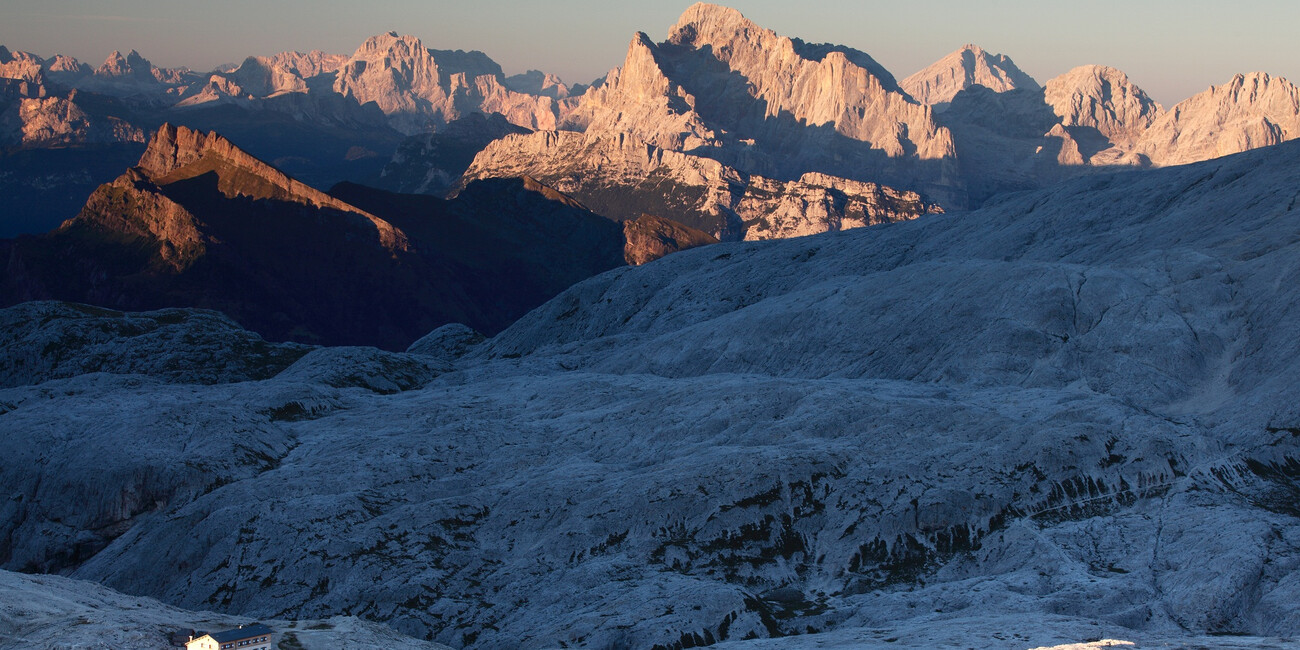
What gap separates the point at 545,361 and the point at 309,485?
83.0 m

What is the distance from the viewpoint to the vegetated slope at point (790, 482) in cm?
8919

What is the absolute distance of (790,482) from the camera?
10938cm

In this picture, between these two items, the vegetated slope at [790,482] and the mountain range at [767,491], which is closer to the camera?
the mountain range at [767,491]

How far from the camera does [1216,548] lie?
293ft

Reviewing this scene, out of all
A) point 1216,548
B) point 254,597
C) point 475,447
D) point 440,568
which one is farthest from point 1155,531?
point 254,597

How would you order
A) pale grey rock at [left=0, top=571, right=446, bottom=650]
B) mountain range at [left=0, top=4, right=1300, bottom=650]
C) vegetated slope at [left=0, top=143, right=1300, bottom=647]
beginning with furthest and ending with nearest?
vegetated slope at [left=0, top=143, right=1300, bottom=647] < mountain range at [left=0, top=4, right=1300, bottom=650] < pale grey rock at [left=0, top=571, right=446, bottom=650]

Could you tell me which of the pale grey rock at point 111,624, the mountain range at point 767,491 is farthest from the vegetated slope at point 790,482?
the pale grey rock at point 111,624

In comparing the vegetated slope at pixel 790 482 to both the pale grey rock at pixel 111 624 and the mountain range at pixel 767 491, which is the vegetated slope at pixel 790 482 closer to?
the mountain range at pixel 767 491

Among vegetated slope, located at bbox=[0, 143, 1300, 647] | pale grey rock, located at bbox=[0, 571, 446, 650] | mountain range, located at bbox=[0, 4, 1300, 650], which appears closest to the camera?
pale grey rock, located at bbox=[0, 571, 446, 650]

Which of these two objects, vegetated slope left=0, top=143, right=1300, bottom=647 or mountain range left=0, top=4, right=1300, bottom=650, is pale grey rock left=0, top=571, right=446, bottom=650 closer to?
mountain range left=0, top=4, right=1300, bottom=650

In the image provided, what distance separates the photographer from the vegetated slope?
8919 centimetres

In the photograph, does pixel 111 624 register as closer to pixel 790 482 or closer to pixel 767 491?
pixel 767 491

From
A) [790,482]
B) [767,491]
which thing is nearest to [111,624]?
[767,491]

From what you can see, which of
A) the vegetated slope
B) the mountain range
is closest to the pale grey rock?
the mountain range
